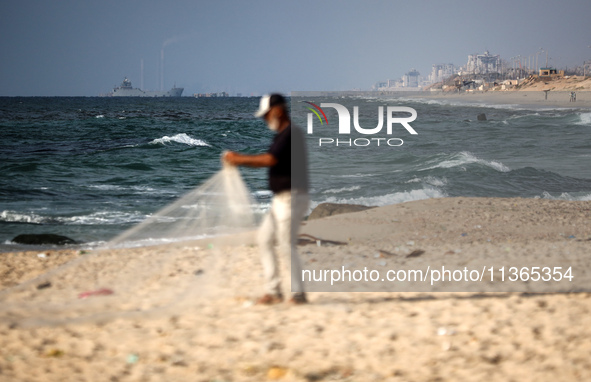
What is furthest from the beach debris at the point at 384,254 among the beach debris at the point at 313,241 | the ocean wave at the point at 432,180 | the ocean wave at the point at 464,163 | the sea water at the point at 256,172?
the ocean wave at the point at 464,163

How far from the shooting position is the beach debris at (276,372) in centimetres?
349

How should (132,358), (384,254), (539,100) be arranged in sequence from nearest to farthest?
(132,358) < (384,254) < (539,100)

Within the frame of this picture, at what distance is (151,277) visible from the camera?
5.83 metres

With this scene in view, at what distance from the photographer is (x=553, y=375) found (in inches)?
136

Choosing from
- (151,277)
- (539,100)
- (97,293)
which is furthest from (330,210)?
(539,100)

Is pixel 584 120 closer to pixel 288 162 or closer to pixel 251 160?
pixel 288 162

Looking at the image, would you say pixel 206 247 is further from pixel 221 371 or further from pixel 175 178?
pixel 175 178

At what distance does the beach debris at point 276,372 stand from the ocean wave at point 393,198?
8792mm

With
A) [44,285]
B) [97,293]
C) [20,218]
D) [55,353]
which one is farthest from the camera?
[20,218]

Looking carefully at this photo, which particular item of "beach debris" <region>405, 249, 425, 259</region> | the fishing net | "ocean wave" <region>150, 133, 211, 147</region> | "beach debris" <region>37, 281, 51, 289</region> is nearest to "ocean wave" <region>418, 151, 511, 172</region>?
"beach debris" <region>405, 249, 425, 259</region>

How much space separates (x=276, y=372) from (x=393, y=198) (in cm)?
991

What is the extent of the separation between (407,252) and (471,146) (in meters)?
17.3

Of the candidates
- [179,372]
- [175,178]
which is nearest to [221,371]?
[179,372]

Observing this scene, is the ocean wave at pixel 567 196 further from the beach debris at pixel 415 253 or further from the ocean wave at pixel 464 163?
the beach debris at pixel 415 253
